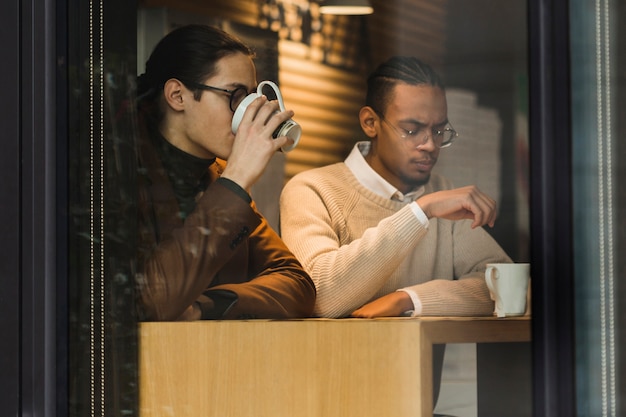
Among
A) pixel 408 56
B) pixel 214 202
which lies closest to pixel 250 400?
pixel 214 202

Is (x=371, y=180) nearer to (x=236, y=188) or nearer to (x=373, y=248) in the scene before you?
(x=373, y=248)

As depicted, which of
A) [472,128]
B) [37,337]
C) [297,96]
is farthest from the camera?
[37,337]

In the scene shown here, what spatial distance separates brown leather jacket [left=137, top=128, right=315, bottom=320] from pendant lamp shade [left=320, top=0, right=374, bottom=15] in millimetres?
399

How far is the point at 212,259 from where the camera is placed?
6.53 ft

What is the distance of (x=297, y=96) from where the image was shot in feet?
6.33

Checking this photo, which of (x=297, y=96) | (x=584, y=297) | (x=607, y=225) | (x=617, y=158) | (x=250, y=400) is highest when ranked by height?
(x=297, y=96)

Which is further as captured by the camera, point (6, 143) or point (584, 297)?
point (6, 143)

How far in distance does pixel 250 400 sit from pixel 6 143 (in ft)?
2.66

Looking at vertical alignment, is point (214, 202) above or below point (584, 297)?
above

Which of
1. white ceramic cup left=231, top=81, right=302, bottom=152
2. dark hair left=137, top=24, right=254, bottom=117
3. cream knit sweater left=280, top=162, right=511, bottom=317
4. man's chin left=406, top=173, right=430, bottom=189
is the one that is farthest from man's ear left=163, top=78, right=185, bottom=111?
man's chin left=406, top=173, right=430, bottom=189

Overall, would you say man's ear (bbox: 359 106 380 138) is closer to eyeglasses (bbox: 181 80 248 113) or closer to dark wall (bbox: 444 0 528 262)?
dark wall (bbox: 444 0 528 262)

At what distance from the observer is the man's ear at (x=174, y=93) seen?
2043mm

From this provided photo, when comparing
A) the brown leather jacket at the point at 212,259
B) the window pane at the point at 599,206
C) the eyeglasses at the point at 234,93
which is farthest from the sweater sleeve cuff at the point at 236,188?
the window pane at the point at 599,206

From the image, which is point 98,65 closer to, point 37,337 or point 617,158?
point 37,337
